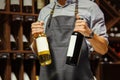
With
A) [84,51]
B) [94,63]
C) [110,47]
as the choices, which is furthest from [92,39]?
[110,47]

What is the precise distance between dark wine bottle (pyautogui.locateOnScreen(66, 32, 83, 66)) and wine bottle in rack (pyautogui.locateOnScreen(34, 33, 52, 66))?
0.13 metres

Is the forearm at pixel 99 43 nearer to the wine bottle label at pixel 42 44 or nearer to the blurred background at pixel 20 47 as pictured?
the wine bottle label at pixel 42 44

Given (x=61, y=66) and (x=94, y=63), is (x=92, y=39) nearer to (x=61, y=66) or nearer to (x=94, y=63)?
(x=61, y=66)

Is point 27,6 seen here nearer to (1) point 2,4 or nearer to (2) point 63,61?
(1) point 2,4

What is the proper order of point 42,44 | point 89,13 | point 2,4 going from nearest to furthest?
1. point 42,44
2. point 89,13
3. point 2,4

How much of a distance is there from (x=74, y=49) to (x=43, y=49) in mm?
177

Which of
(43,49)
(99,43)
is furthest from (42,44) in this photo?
(99,43)

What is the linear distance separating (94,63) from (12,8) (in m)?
1.08

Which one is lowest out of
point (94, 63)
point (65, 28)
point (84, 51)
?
point (94, 63)

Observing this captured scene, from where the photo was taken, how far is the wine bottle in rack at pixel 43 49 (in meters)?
1.46

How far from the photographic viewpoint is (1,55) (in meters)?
2.91

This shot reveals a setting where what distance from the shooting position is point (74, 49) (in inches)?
53.7

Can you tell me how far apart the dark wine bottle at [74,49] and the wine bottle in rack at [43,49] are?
13 centimetres

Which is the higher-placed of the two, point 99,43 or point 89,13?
point 89,13
